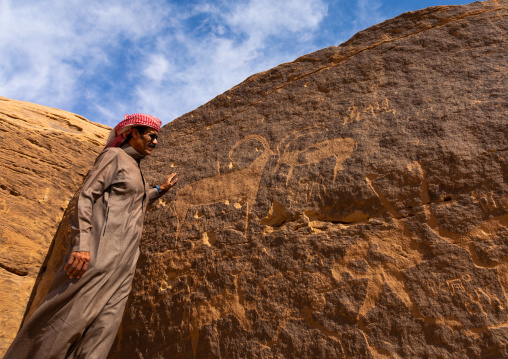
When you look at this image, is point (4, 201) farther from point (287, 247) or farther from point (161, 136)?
point (287, 247)

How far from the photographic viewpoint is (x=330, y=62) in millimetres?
3549

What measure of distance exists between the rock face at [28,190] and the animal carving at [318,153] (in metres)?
2.20

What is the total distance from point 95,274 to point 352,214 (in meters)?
1.49

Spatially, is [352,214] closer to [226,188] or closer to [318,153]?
[318,153]

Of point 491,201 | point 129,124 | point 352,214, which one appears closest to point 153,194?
point 129,124

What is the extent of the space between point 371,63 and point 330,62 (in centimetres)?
36

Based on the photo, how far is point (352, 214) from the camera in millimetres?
2658

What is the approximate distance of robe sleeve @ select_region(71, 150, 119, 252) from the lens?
8.41 feet

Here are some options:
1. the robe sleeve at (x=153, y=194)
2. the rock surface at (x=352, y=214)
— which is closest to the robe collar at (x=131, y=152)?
the robe sleeve at (x=153, y=194)

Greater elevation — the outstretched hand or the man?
the outstretched hand

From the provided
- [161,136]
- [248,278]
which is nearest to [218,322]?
[248,278]

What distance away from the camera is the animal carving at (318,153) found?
9.48 feet

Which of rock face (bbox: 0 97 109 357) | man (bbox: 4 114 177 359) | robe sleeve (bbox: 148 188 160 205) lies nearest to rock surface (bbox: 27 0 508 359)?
robe sleeve (bbox: 148 188 160 205)

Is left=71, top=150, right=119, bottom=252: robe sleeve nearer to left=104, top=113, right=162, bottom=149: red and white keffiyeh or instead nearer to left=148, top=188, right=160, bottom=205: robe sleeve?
left=104, top=113, right=162, bottom=149: red and white keffiyeh
